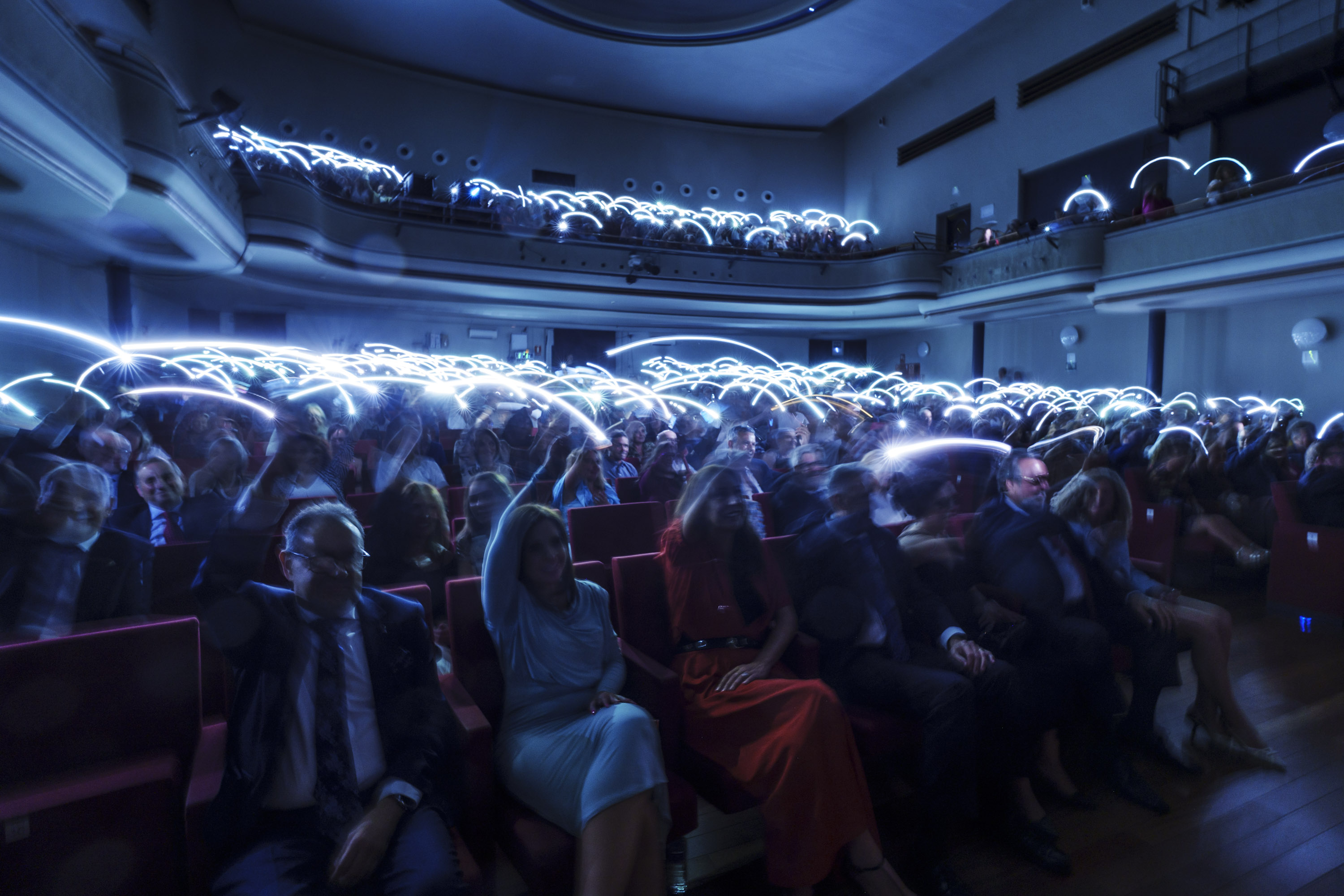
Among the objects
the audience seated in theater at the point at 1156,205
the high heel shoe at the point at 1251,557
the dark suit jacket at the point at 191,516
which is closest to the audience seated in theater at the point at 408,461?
the dark suit jacket at the point at 191,516

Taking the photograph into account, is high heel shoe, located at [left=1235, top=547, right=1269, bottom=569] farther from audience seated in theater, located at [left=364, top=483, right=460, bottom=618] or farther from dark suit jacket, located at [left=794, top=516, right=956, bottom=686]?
audience seated in theater, located at [left=364, top=483, right=460, bottom=618]

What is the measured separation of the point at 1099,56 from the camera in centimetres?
1339

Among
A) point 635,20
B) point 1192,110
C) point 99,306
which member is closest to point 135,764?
point 99,306

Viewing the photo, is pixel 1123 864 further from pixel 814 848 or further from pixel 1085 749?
pixel 814 848

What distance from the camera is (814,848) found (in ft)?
5.84

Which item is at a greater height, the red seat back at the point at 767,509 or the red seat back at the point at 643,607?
the red seat back at the point at 767,509

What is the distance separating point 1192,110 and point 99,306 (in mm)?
16554

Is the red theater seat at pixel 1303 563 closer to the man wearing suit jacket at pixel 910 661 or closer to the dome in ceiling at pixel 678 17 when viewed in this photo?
the man wearing suit jacket at pixel 910 661

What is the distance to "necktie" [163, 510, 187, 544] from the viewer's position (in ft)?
9.48

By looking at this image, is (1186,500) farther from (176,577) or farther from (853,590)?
(176,577)

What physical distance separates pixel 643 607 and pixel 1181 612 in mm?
2069

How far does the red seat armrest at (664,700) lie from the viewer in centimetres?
202

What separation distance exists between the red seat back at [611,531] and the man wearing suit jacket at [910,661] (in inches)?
47.7

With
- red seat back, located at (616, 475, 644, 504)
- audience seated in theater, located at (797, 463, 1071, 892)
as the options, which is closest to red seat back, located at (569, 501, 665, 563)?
red seat back, located at (616, 475, 644, 504)
